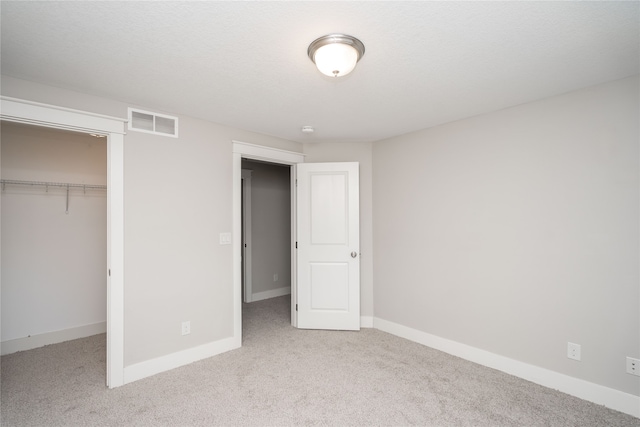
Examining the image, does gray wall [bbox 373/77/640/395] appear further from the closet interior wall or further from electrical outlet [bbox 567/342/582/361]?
the closet interior wall

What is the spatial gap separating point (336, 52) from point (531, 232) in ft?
7.38

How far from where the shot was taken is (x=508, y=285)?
2822 millimetres

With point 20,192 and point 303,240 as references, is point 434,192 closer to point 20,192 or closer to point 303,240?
point 303,240

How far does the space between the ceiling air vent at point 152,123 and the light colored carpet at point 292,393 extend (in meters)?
2.21

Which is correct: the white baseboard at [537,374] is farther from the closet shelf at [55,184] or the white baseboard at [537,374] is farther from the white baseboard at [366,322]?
the closet shelf at [55,184]

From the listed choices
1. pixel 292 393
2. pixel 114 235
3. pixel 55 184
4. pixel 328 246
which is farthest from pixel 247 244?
pixel 292 393

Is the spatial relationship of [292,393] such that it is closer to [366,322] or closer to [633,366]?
[366,322]

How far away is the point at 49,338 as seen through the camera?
11.1 ft

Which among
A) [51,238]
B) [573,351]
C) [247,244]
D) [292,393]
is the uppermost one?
[51,238]

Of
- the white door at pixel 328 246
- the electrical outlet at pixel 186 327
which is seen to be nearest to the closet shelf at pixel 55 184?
the electrical outlet at pixel 186 327

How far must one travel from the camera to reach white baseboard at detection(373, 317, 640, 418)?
221 centimetres

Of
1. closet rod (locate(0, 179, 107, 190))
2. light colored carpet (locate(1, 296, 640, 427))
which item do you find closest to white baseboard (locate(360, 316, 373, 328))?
light colored carpet (locate(1, 296, 640, 427))

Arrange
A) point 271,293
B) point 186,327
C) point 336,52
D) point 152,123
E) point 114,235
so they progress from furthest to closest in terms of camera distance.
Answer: point 271,293, point 186,327, point 152,123, point 114,235, point 336,52

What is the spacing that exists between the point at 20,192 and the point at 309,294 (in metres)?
3.33
